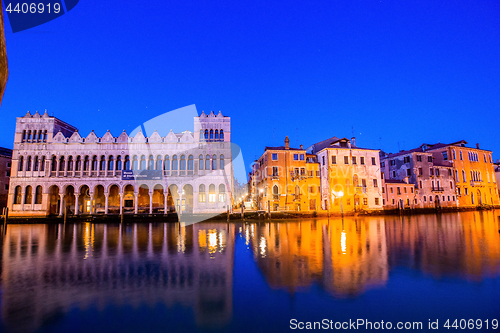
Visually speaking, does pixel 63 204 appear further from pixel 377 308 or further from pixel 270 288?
pixel 377 308

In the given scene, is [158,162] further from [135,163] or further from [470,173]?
[470,173]

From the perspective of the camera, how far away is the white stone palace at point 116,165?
3591cm

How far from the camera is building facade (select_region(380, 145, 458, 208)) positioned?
45.8 meters

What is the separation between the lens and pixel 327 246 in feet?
48.1

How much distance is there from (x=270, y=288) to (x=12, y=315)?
22.1 ft

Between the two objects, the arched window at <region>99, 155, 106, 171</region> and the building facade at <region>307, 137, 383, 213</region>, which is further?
the building facade at <region>307, 137, 383, 213</region>

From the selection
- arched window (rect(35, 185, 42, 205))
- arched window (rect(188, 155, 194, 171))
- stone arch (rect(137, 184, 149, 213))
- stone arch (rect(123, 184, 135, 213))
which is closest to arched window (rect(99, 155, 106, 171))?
stone arch (rect(123, 184, 135, 213))

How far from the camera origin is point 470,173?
5066 centimetres

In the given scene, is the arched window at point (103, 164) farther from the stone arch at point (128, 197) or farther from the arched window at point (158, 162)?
the arched window at point (158, 162)

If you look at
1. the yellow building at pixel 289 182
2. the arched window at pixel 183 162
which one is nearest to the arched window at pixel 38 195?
the arched window at pixel 183 162

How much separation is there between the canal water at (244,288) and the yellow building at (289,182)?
24.8 meters

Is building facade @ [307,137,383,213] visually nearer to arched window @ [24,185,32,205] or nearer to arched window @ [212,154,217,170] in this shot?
arched window @ [212,154,217,170]

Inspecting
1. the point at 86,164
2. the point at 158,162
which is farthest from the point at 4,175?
the point at 158,162

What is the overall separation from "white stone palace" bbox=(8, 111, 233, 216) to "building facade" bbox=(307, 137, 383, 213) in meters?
14.9
